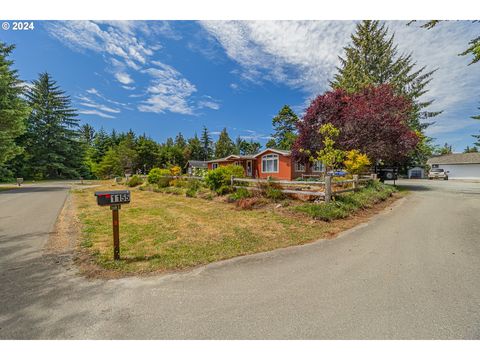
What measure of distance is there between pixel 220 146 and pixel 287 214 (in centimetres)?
5053

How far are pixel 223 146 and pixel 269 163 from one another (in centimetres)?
3362

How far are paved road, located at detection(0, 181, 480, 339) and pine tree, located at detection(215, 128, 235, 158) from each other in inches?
2057

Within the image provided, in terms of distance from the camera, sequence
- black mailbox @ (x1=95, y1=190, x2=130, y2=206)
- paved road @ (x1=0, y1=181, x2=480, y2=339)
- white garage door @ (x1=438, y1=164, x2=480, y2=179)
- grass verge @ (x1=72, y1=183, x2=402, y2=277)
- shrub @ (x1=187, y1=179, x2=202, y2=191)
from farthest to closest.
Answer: white garage door @ (x1=438, y1=164, x2=480, y2=179) → shrub @ (x1=187, y1=179, x2=202, y2=191) → grass verge @ (x1=72, y1=183, x2=402, y2=277) → black mailbox @ (x1=95, y1=190, x2=130, y2=206) → paved road @ (x1=0, y1=181, x2=480, y2=339)

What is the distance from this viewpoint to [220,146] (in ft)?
184

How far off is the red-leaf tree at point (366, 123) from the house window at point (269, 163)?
5201 millimetres

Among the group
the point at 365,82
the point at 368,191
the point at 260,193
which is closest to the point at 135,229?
the point at 260,193

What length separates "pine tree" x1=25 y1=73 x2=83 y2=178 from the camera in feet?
116

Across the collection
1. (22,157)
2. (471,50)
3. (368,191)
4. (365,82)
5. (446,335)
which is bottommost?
(446,335)

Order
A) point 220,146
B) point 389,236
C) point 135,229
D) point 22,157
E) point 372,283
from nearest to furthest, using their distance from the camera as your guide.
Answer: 1. point 372,283
2. point 389,236
3. point 135,229
4. point 22,157
5. point 220,146

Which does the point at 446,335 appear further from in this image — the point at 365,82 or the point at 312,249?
the point at 365,82

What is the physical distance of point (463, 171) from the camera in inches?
1323

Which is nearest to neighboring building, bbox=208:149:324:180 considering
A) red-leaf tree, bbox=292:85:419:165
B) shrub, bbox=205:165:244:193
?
red-leaf tree, bbox=292:85:419:165

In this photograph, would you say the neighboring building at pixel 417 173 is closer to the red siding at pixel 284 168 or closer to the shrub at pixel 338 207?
the red siding at pixel 284 168

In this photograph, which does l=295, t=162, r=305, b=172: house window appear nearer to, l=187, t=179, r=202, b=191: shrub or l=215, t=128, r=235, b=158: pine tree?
l=187, t=179, r=202, b=191: shrub
